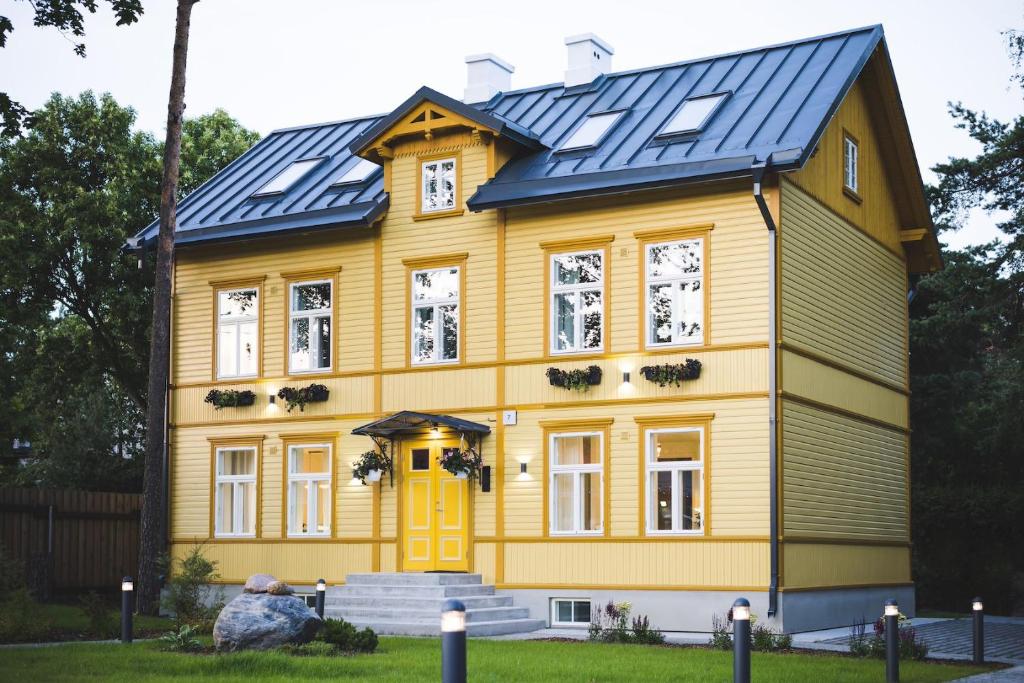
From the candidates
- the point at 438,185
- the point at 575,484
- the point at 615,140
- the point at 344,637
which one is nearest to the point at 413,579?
the point at 575,484

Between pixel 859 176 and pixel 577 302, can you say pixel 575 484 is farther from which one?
pixel 859 176

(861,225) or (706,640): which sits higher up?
(861,225)

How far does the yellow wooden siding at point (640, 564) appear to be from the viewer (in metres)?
21.4

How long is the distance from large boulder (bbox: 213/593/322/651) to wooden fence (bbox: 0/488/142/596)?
9573mm

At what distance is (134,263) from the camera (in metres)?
34.5

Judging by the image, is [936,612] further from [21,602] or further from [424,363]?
[21,602]

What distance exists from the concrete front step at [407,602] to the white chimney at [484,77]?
11.4 meters

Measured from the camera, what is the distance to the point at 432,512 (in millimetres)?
24641

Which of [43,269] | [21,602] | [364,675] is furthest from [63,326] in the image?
[364,675]

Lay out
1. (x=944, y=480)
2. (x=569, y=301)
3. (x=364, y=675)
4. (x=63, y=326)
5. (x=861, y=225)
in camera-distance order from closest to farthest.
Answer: (x=364, y=675) → (x=569, y=301) → (x=861, y=225) → (x=944, y=480) → (x=63, y=326)

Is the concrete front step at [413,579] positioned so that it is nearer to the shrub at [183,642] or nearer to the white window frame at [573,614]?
the white window frame at [573,614]

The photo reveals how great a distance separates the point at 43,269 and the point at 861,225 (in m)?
20.1

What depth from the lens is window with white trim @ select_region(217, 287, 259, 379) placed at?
2727 cm

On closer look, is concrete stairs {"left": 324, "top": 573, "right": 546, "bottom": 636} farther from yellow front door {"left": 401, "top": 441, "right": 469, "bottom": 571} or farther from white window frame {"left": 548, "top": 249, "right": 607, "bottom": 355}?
white window frame {"left": 548, "top": 249, "right": 607, "bottom": 355}
